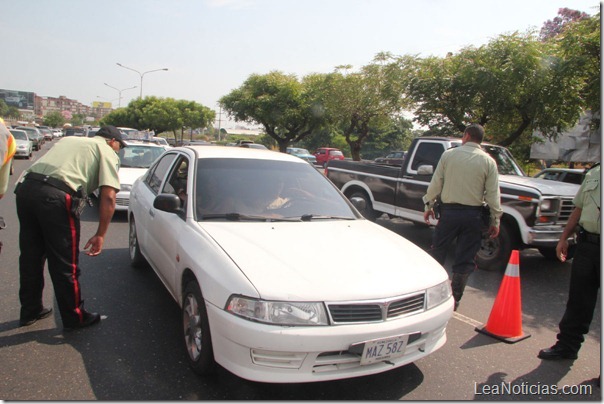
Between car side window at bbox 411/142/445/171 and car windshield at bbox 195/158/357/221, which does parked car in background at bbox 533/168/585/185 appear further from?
car windshield at bbox 195/158/357/221

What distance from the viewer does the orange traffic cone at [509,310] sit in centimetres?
406

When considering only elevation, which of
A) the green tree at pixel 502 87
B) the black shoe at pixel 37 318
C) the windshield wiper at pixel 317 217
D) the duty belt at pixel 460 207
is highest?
the green tree at pixel 502 87

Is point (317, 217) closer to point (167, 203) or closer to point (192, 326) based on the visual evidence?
point (167, 203)

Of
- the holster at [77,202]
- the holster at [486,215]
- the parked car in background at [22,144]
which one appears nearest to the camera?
the holster at [77,202]

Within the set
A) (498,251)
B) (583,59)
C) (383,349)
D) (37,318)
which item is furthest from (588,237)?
(583,59)

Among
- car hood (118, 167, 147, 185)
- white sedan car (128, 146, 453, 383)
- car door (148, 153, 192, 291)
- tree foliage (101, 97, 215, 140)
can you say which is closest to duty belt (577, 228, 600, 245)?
white sedan car (128, 146, 453, 383)

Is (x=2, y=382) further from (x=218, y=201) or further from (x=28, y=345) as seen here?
(x=218, y=201)

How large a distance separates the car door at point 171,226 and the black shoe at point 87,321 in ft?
2.08

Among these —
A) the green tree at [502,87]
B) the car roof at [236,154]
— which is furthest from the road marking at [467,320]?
the green tree at [502,87]

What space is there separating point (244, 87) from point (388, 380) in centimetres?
3465

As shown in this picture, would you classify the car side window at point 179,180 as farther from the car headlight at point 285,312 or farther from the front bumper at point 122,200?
the front bumper at point 122,200

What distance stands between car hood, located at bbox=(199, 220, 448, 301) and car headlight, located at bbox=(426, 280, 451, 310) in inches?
1.7

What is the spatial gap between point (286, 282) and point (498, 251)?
4.72m

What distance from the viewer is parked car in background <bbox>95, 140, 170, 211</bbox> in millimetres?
8625
